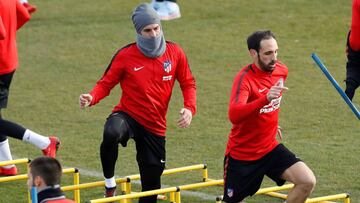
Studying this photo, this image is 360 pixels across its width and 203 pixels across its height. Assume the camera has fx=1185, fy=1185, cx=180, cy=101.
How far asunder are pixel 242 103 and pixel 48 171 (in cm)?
249

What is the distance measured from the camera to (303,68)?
19.3 metres

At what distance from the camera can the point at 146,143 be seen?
1185 cm

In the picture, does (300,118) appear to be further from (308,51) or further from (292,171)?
(292,171)

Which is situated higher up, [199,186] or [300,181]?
[300,181]

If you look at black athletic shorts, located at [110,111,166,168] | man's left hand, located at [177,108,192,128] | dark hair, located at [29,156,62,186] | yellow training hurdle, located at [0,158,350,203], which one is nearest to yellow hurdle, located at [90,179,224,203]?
yellow training hurdle, located at [0,158,350,203]

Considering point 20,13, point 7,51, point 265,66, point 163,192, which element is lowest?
point 163,192

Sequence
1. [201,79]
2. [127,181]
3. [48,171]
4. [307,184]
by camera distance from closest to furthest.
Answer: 1. [48,171]
2. [307,184]
3. [127,181]
4. [201,79]

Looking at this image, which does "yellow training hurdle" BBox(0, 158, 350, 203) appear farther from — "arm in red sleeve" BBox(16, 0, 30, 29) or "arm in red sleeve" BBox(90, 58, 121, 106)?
"arm in red sleeve" BBox(16, 0, 30, 29)

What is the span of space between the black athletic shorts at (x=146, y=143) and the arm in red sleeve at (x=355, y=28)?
314cm

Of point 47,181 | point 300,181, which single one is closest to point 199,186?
point 300,181

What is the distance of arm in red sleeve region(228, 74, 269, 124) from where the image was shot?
1057 centimetres

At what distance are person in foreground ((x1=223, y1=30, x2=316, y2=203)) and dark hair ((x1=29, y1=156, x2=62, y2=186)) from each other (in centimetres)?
248

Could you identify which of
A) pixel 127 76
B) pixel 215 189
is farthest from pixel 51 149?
pixel 215 189

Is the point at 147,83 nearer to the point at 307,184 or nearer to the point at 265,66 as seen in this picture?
the point at 265,66
